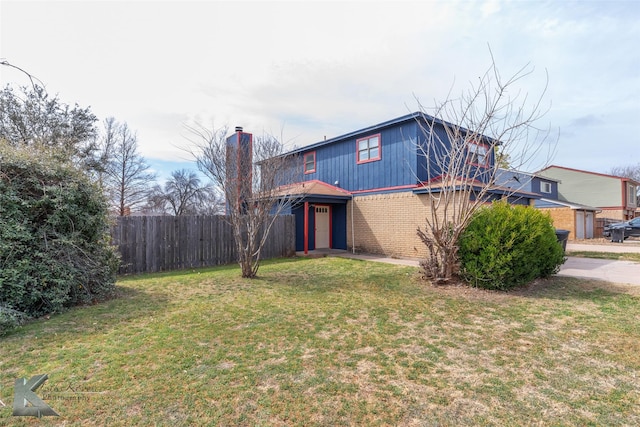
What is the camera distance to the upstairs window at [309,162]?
15.9m

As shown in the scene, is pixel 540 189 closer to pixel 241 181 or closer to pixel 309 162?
pixel 309 162

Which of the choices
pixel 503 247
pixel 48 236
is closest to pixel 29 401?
pixel 48 236

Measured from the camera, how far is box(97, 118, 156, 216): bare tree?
24.9 m

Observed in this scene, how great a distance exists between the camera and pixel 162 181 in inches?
1293

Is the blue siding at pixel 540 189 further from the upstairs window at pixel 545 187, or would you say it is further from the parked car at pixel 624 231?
the parked car at pixel 624 231

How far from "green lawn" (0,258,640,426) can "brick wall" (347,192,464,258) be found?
5.53 metres

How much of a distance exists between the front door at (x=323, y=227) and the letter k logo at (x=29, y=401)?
39.7ft

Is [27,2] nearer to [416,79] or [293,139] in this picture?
[293,139]

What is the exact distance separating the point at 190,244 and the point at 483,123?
8.83m

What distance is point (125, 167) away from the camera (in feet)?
89.1

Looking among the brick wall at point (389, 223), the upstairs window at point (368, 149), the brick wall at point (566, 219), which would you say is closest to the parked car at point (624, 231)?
the brick wall at point (566, 219)

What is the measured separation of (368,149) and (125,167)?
2342cm

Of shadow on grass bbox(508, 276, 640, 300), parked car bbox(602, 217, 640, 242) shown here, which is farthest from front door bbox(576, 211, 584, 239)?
shadow on grass bbox(508, 276, 640, 300)

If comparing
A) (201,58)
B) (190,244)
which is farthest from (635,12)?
(190,244)
